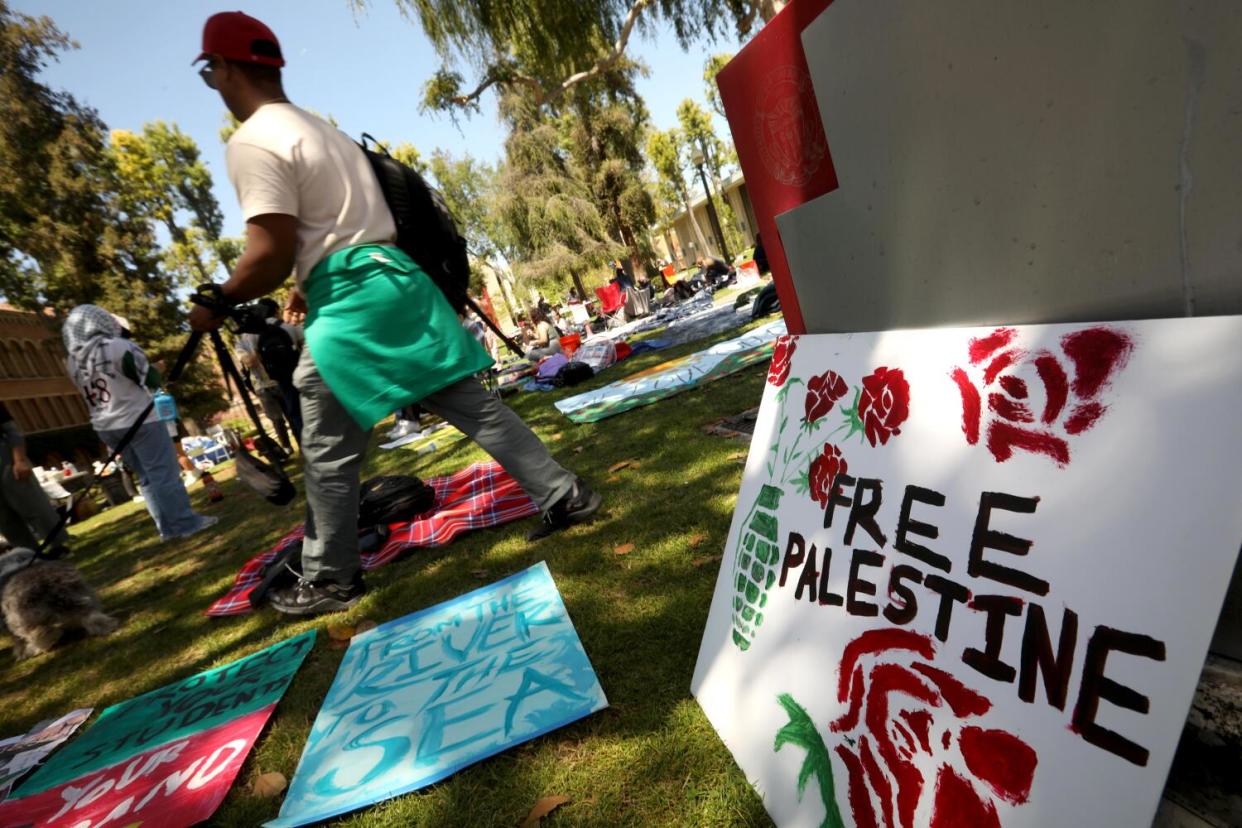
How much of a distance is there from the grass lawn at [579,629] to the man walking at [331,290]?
498 millimetres

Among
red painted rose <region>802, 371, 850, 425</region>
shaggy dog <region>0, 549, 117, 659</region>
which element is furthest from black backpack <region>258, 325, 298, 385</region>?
red painted rose <region>802, 371, 850, 425</region>

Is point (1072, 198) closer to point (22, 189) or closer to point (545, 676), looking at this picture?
point (545, 676)

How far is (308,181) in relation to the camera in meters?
2.16

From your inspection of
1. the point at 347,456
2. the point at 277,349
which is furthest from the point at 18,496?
the point at 347,456

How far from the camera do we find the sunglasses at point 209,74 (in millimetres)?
2184

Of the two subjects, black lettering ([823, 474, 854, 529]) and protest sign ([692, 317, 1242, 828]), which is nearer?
protest sign ([692, 317, 1242, 828])

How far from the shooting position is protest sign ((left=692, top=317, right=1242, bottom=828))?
65cm

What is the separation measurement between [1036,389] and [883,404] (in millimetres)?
284

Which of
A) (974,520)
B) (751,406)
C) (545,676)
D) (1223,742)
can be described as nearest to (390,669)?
(545,676)

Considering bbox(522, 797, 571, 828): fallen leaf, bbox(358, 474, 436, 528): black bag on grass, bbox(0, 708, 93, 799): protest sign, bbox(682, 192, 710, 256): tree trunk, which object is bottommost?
bbox(522, 797, 571, 828): fallen leaf

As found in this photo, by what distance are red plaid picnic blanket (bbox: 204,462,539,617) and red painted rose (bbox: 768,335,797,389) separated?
180 centimetres

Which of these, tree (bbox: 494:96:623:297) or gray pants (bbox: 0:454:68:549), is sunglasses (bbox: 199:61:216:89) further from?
tree (bbox: 494:96:623:297)

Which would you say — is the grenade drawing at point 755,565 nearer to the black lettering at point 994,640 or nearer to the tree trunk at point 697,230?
the black lettering at point 994,640

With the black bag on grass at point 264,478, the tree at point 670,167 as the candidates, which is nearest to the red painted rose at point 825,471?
the black bag on grass at point 264,478
